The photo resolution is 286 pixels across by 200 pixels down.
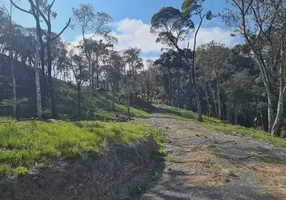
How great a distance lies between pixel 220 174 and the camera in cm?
893

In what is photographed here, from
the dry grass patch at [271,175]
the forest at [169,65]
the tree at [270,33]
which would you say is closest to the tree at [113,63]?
the forest at [169,65]

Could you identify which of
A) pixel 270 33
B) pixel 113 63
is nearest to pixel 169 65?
pixel 113 63

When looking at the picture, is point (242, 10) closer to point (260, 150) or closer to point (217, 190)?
point (260, 150)

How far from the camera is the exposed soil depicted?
7.29m

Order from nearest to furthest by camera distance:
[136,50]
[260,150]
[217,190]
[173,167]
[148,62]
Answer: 1. [217,190]
2. [173,167]
3. [260,150]
4. [136,50]
5. [148,62]

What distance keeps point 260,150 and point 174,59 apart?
47.8m

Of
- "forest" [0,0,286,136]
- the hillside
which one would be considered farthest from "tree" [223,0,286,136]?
the hillside

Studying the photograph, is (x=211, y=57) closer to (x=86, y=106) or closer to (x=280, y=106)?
(x=86, y=106)

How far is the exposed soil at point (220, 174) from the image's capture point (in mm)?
7289

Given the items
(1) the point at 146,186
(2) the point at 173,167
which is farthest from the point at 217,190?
(2) the point at 173,167

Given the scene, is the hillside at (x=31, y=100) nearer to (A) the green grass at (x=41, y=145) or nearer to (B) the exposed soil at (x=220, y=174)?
(B) the exposed soil at (x=220, y=174)

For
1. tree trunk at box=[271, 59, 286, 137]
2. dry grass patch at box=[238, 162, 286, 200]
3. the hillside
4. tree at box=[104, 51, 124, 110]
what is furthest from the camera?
tree at box=[104, 51, 124, 110]

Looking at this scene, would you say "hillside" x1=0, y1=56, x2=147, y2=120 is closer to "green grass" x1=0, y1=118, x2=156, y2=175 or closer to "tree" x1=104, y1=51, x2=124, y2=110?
"tree" x1=104, y1=51, x2=124, y2=110

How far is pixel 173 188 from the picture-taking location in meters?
7.78
